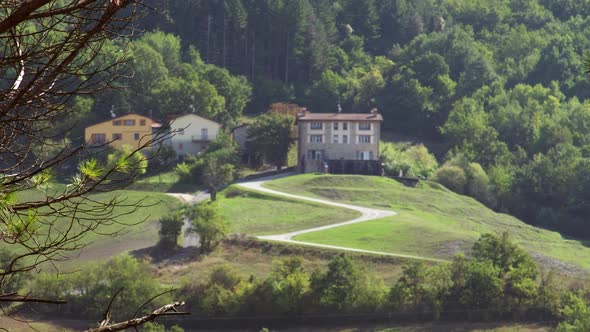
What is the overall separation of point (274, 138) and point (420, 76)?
85.0 feet

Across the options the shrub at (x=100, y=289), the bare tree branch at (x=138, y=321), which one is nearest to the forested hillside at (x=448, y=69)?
the shrub at (x=100, y=289)

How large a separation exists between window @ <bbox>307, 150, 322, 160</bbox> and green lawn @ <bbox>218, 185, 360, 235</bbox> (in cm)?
1269

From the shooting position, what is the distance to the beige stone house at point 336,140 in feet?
281

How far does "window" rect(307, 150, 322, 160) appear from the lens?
281 ft

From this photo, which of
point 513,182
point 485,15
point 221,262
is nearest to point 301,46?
point 485,15

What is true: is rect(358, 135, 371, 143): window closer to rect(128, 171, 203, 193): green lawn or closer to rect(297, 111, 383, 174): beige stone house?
rect(297, 111, 383, 174): beige stone house

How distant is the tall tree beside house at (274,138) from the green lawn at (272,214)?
13153 mm

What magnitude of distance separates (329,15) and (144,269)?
70871 millimetres

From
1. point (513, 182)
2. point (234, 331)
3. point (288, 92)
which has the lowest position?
point (234, 331)

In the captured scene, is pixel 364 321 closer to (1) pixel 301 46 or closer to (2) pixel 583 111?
(2) pixel 583 111

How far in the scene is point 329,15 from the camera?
123m

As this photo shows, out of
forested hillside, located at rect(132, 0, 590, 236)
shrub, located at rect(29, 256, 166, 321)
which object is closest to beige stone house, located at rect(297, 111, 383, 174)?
forested hillside, located at rect(132, 0, 590, 236)

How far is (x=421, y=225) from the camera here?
6575cm

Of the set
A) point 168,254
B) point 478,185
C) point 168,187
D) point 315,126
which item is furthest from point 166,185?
point 478,185
